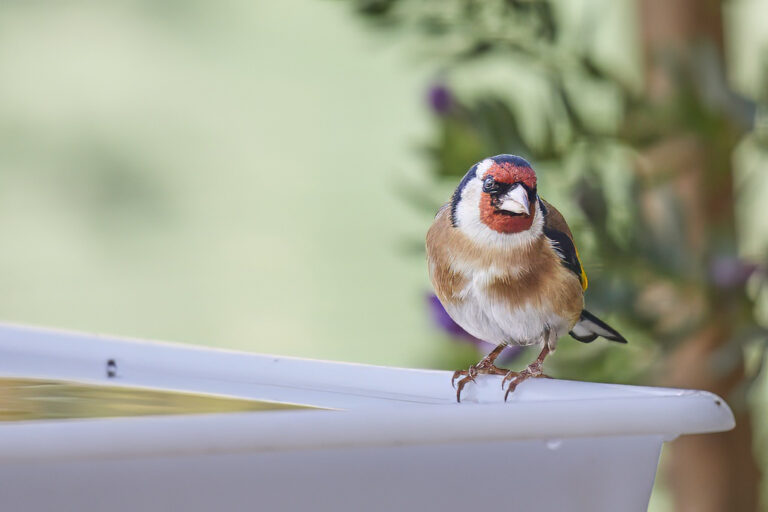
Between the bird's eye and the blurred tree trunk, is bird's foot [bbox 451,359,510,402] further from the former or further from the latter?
the blurred tree trunk

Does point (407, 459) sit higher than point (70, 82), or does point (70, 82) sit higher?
point (70, 82)

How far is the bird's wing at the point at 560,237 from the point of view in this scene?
1.80 ft

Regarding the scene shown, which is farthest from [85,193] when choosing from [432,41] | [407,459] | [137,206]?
[407,459]

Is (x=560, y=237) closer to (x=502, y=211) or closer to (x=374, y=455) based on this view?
(x=502, y=211)

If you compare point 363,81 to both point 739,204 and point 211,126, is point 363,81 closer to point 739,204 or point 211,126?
point 211,126

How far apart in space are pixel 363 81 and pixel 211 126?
0.60 meters

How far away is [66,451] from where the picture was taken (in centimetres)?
30

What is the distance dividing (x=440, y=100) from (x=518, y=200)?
52cm

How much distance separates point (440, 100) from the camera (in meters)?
1.00

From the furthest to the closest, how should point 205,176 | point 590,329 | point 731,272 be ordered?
point 205,176, point 731,272, point 590,329

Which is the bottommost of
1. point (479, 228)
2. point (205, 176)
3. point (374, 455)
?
point (374, 455)

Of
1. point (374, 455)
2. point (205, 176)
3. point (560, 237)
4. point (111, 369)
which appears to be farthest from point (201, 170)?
point (374, 455)

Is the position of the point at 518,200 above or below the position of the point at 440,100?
below

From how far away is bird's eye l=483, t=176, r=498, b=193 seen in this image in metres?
0.51
